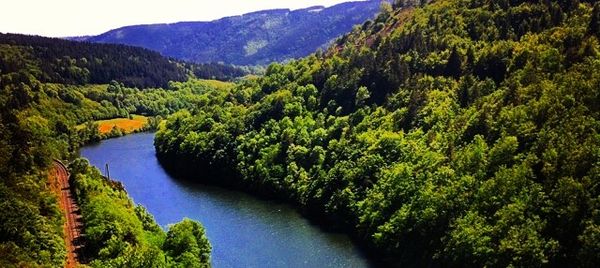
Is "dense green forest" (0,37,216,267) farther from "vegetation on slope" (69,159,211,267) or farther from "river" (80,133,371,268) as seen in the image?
"river" (80,133,371,268)

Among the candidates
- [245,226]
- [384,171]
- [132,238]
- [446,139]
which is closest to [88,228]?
[132,238]

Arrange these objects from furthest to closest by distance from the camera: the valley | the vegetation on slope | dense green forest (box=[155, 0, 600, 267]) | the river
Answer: the river
the valley
the vegetation on slope
dense green forest (box=[155, 0, 600, 267])

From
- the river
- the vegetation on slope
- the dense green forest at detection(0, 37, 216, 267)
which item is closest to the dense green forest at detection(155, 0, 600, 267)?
the river

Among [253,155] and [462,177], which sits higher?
[462,177]

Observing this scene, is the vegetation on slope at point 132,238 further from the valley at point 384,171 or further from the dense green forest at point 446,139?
the dense green forest at point 446,139

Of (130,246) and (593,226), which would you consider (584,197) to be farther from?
(130,246)

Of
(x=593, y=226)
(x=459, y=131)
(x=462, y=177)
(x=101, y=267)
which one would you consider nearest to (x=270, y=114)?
(x=459, y=131)

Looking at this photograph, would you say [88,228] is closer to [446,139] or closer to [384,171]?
[384,171]
